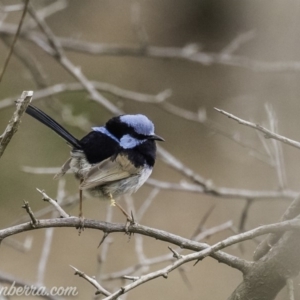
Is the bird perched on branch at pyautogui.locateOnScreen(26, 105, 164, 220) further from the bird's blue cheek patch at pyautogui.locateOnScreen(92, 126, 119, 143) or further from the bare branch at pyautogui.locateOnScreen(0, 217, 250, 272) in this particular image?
the bare branch at pyautogui.locateOnScreen(0, 217, 250, 272)

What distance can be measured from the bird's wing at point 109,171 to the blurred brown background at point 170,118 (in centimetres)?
349

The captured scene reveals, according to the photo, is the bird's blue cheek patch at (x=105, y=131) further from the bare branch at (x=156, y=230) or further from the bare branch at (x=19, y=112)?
the bare branch at (x=19, y=112)

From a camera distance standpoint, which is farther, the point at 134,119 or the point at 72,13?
the point at 72,13

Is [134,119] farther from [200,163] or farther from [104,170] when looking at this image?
[200,163]

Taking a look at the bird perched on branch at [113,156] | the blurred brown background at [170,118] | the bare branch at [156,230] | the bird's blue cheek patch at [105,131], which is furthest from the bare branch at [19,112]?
the blurred brown background at [170,118]

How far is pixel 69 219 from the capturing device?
2.48m

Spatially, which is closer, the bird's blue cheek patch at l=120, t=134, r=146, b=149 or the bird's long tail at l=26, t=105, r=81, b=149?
the bird's long tail at l=26, t=105, r=81, b=149

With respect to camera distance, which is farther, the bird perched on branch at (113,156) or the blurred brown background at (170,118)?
the blurred brown background at (170,118)

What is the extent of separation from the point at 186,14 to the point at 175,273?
4.90m

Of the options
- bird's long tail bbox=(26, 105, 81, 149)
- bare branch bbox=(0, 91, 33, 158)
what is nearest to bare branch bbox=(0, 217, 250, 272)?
bare branch bbox=(0, 91, 33, 158)

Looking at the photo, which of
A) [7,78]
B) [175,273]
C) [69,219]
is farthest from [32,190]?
[69,219]

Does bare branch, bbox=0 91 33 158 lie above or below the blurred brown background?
below

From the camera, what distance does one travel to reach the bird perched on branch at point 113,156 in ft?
10.7

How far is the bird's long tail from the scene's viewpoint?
3.05 meters
